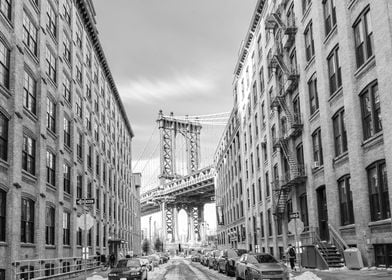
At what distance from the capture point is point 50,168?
3159cm

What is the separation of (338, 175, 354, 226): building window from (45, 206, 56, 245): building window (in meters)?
16.9

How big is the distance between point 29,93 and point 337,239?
60.9 ft

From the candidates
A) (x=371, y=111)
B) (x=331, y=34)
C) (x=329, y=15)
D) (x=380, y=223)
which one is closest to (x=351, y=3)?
(x=331, y=34)

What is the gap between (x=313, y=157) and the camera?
33.2 meters

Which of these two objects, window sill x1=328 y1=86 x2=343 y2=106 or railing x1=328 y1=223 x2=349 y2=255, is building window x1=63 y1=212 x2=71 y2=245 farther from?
window sill x1=328 y1=86 x2=343 y2=106

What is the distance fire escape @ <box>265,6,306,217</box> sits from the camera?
3578 cm

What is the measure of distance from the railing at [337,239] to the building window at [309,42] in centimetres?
1126

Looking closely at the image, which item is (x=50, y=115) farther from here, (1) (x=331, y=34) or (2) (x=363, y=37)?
(2) (x=363, y=37)

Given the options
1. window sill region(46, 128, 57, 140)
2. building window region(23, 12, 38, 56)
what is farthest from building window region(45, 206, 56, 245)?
building window region(23, 12, 38, 56)

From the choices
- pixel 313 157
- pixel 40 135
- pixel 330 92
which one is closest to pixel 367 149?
pixel 330 92

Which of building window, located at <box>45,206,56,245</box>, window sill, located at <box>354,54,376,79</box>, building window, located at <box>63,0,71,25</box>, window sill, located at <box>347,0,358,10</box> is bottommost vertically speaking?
building window, located at <box>45,206,56,245</box>

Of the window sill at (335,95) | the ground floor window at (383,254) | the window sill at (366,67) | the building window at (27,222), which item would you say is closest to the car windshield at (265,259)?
the ground floor window at (383,254)

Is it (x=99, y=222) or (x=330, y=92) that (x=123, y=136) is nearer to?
(x=99, y=222)

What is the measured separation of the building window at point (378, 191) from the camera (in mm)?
22672
